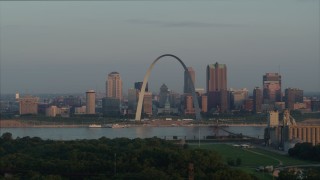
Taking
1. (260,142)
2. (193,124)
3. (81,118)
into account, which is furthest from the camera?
(81,118)

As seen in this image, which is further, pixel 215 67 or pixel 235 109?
pixel 215 67

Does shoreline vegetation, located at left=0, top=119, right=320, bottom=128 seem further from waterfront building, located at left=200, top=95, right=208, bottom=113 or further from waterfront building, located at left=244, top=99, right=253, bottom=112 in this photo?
waterfront building, located at left=244, top=99, right=253, bottom=112

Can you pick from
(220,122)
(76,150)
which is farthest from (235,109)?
(76,150)

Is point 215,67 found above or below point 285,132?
above

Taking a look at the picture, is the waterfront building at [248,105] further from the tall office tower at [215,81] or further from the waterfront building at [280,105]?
the tall office tower at [215,81]

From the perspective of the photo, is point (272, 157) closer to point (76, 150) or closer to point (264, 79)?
point (76, 150)

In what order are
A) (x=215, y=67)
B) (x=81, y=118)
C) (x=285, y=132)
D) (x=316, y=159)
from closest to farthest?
1. (x=316, y=159)
2. (x=285, y=132)
3. (x=81, y=118)
4. (x=215, y=67)

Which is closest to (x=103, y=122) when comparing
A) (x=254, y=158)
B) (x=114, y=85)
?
(x=114, y=85)

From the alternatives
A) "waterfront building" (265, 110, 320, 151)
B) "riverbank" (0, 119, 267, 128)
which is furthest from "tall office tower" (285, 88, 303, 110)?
"waterfront building" (265, 110, 320, 151)
